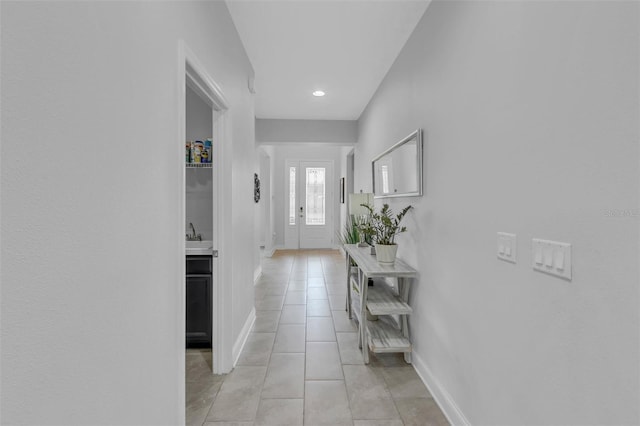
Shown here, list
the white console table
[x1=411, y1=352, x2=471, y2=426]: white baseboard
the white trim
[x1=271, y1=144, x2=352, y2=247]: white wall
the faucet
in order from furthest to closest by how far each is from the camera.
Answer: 1. [x1=271, y1=144, x2=352, y2=247]: white wall
2. the faucet
3. the white console table
4. [x1=411, y1=352, x2=471, y2=426]: white baseboard
5. the white trim

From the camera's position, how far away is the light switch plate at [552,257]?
3.33 ft

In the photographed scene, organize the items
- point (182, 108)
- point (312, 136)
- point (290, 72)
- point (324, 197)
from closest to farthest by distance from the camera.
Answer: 1. point (182, 108)
2. point (290, 72)
3. point (312, 136)
4. point (324, 197)

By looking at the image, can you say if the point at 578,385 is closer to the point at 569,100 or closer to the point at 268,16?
the point at 569,100

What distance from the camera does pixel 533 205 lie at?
1.16 m

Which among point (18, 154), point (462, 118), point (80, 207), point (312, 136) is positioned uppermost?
point (312, 136)

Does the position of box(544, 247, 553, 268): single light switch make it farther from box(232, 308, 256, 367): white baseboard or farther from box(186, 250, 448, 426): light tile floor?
box(232, 308, 256, 367): white baseboard

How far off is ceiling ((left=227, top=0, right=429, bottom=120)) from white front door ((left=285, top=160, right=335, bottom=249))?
3793 millimetres

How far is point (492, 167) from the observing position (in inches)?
55.9

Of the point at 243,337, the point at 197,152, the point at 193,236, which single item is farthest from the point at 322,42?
the point at 243,337

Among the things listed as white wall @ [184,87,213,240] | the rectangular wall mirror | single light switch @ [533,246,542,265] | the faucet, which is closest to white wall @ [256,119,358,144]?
the rectangular wall mirror

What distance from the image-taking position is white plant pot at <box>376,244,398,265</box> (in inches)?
97.9

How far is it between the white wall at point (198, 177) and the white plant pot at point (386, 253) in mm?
1577

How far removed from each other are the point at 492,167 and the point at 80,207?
5.11 ft

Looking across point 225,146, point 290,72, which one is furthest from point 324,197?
point 225,146
